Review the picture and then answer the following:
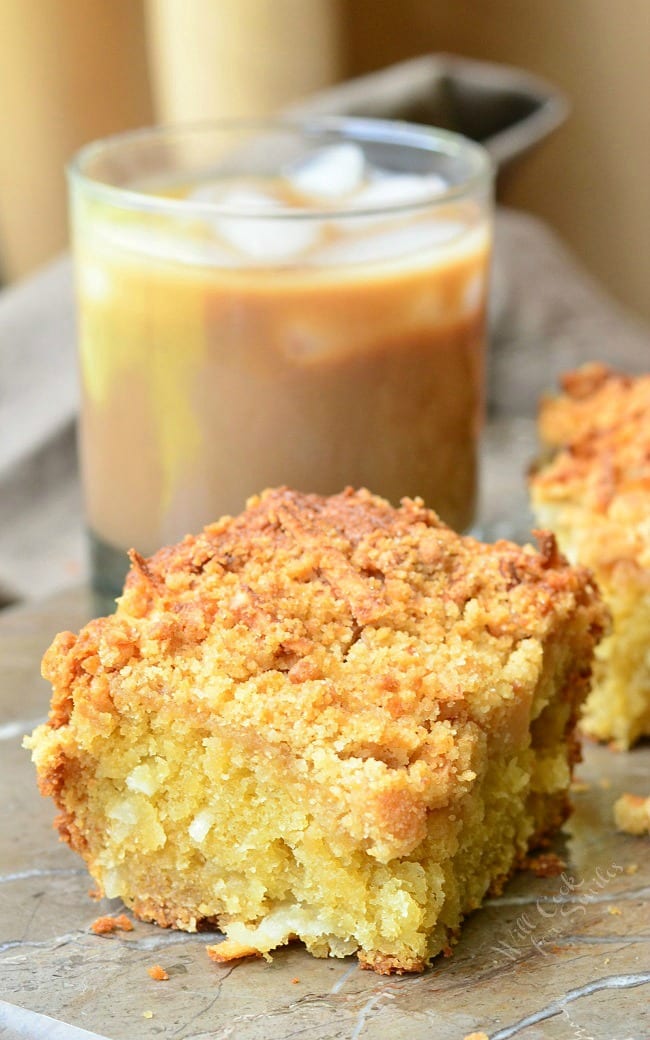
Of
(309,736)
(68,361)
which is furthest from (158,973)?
(68,361)

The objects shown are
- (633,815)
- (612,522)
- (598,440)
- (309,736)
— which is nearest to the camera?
(309,736)

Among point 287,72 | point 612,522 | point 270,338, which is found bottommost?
point 612,522

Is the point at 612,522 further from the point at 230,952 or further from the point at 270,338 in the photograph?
the point at 230,952

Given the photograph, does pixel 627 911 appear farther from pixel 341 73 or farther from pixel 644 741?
pixel 341 73

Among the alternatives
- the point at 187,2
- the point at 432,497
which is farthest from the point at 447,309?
the point at 187,2

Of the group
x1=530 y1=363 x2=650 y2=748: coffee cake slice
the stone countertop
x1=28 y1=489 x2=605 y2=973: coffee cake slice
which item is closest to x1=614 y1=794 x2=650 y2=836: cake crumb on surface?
the stone countertop

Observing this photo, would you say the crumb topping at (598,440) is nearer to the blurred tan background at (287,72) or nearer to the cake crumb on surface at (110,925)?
the cake crumb on surface at (110,925)
